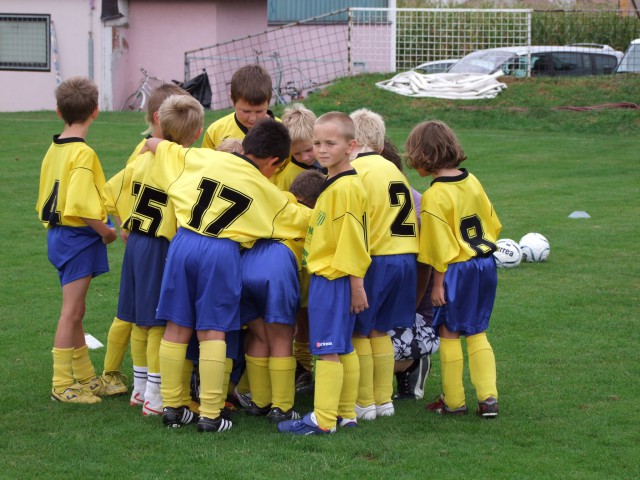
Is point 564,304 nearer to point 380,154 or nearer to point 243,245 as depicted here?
point 380,154

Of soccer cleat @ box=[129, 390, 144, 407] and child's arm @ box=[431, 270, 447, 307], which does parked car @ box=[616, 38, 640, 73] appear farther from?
soccer cleat @ box=[129, 390, 144, 407]

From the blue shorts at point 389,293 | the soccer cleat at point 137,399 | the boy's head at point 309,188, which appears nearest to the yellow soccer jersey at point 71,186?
the soccer cleat at point 137,399

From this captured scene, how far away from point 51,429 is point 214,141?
79.2 inches

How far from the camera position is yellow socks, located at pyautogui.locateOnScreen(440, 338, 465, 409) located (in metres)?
5.02

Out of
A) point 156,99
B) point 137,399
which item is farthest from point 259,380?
point 156,99

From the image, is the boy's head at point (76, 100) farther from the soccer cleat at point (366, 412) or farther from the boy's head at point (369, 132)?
the soccer cleat at point (366, 412)

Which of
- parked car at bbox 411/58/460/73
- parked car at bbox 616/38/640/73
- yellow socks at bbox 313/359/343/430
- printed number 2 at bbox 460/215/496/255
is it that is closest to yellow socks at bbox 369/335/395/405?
yellow socks at bbox 313/359/343/430

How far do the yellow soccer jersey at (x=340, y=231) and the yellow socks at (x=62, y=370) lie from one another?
157 centimetres

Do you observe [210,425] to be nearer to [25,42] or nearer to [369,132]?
[369,132]

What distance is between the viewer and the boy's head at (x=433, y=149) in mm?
4977

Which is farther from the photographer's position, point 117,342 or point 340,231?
point 117,342

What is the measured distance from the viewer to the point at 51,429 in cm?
477

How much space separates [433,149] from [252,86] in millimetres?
1171

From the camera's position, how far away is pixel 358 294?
15.2ft
